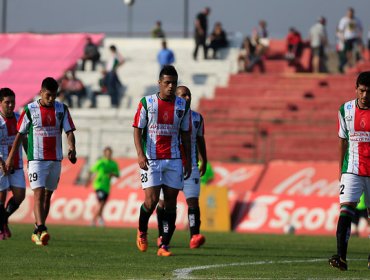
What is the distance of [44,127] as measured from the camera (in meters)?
17.5

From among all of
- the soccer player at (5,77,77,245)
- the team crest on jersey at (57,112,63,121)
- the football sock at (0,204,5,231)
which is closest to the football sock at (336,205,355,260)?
the soccer player at (5,77,77,245)

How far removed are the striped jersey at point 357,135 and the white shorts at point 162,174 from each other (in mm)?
2617

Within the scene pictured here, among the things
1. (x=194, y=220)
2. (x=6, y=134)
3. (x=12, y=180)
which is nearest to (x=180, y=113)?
(x=194, y=220)

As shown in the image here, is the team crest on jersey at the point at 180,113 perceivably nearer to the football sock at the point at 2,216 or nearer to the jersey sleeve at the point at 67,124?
the jersey sleeve at the point at 67,124

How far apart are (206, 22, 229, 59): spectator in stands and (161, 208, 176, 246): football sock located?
26106 millimetres

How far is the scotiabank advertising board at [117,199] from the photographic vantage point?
3047 cm

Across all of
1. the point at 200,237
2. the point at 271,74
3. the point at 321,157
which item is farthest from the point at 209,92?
the point at 200,237

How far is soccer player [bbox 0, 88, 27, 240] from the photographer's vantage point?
18.4 meters

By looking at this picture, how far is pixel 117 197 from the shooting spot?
31.0 metres

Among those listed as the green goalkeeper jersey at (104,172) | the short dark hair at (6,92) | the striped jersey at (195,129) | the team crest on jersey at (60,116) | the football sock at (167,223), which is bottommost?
the green goalkeeper jersey at (104,172)

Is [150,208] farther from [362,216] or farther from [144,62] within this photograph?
[144,62]

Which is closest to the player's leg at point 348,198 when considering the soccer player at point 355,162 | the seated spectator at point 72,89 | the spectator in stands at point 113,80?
the soccer player at point 355,162

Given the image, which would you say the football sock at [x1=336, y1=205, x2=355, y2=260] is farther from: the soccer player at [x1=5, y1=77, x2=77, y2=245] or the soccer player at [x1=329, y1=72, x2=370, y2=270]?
the soccer player at [x1=5, y1=77, x2=77, y2=245]

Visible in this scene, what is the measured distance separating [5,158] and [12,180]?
40 cm
